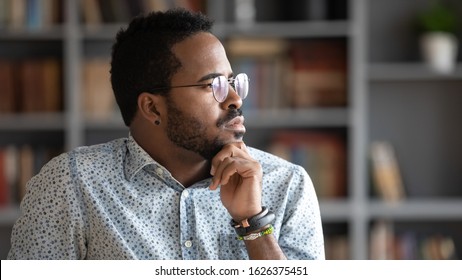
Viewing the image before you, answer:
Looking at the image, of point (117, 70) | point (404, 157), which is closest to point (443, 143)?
point (404, 157)

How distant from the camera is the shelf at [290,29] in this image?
3766 mm

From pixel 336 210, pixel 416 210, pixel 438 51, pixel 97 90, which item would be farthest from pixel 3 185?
pixel 438 51

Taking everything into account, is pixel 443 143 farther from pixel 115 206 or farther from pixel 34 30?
pixel 115 206

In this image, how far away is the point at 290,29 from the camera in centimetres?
380

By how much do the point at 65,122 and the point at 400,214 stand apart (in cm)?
157

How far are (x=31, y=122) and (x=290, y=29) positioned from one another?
123cm

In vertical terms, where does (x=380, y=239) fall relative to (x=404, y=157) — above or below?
below

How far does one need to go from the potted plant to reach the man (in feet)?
8.16

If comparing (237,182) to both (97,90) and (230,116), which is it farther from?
(97,90)

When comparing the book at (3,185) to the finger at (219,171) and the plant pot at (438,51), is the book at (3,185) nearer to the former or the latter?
the plant pot at (438,51)

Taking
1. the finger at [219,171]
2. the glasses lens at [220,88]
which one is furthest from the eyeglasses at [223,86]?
the finger at [219,171]

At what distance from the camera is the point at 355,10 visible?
12.3 ft

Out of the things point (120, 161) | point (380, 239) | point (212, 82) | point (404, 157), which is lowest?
point (380, 239)

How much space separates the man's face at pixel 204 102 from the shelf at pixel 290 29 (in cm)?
234
